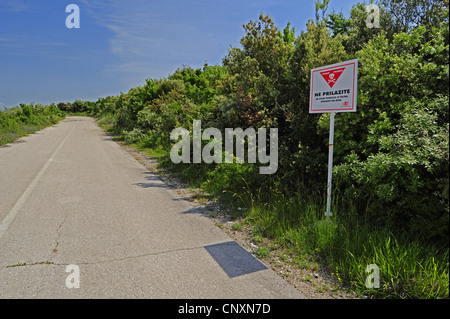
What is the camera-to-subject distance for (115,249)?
4.49m

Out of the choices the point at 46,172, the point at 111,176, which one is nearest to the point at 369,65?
the point at 111,176

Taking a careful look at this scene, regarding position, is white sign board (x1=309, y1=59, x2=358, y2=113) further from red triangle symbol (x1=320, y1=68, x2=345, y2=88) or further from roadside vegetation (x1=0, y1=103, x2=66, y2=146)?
roadside vegetation (x1=0, y1=103, x2=66, y2=146)

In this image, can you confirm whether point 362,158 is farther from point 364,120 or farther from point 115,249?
point 115,249

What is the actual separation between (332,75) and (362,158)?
58.7 inches

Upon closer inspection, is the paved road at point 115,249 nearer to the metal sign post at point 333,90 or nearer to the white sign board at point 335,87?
the metal sign post at point 333,90

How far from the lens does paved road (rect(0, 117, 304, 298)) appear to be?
3492 millimetres

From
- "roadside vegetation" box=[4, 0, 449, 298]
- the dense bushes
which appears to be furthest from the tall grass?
the dense bushes

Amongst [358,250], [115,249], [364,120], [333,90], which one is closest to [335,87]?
[333,90]

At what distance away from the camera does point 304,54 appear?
22.3ft

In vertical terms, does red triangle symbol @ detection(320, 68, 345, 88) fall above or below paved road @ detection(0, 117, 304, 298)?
above

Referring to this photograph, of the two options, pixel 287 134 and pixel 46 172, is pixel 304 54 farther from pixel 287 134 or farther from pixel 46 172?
pixel 46 172

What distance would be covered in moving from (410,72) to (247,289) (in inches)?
158

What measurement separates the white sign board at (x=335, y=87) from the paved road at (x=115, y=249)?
265cm

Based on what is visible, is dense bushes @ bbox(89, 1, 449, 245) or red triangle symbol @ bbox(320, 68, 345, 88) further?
red triangle symbol @ bbox(320, 68, 345, 88)
